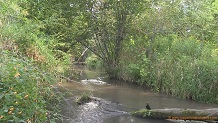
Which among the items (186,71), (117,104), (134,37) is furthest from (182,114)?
(134,37)

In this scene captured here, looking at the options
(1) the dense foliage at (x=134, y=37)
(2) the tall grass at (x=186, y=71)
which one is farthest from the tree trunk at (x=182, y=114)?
(2) the tall grass at (x=186, y=71)

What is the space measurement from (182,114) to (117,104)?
310 centimetres

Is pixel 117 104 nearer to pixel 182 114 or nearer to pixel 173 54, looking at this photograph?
pixel 182 114

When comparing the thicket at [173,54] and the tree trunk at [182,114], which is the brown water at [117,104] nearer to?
the tree trunk at [182,114]

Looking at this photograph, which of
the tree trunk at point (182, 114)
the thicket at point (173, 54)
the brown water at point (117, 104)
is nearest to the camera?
the tree trunk at point (182, 114)

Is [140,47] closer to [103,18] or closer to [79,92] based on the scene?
[103,18]

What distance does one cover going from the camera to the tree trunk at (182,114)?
302 inches

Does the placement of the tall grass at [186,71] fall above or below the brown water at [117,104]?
above

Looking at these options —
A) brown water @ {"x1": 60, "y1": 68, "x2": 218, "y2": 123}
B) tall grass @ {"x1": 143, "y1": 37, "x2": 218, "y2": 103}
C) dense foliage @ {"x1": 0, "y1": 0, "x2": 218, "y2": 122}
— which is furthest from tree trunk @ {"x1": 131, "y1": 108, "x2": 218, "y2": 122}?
→ tall grass @ {"x1": 143, "y1": 37, "x2": 218, "y2": 103}

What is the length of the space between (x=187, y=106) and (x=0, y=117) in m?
9.03

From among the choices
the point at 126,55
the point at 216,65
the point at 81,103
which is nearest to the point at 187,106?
the point at 216,65

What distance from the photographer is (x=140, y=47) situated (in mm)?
16531

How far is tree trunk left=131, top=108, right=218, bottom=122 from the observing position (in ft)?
25.2

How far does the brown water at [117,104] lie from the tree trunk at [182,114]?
227mm
